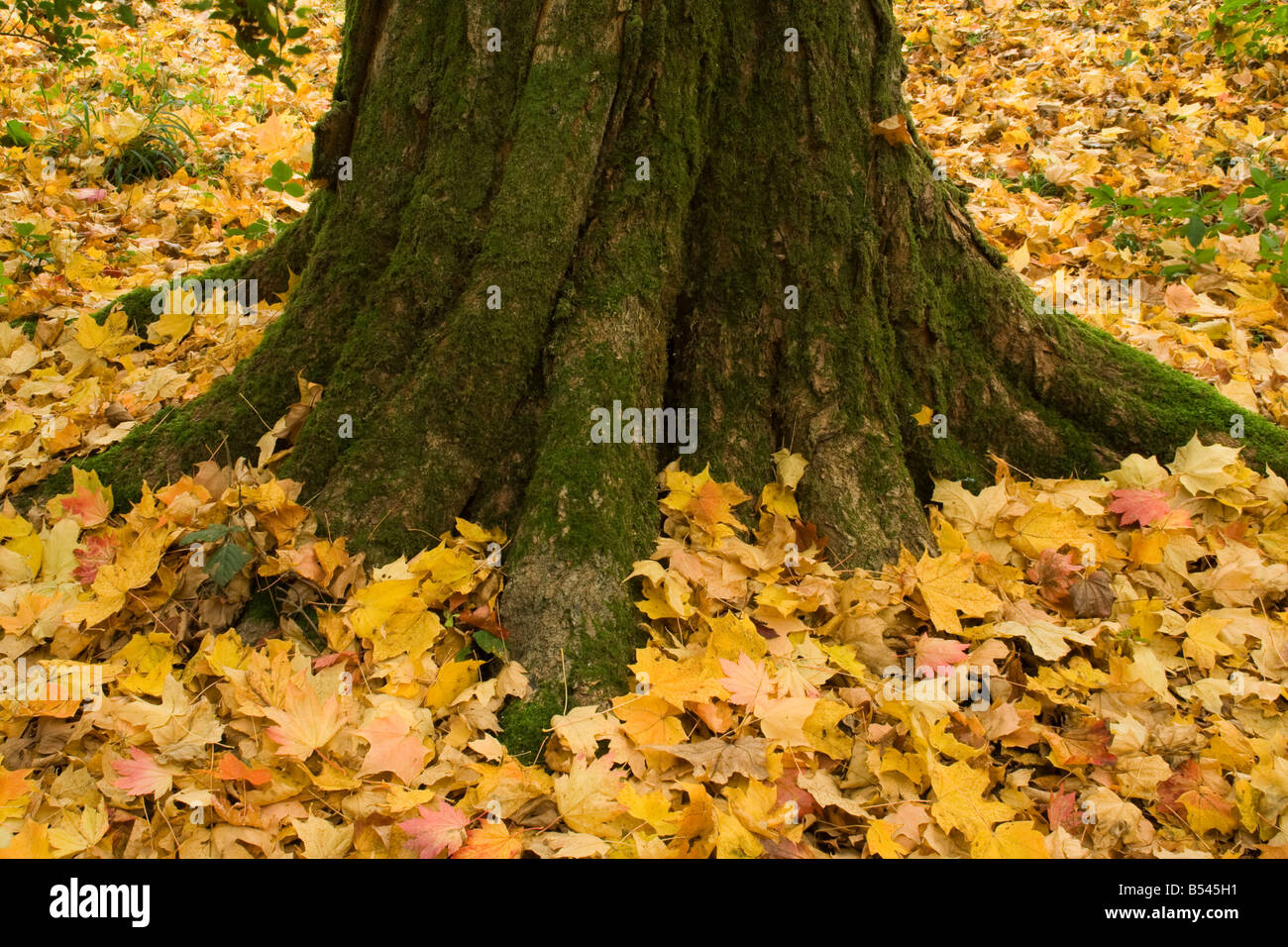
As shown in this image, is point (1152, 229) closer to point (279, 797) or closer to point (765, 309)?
point (765, 309)

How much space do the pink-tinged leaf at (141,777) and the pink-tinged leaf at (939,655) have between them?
5.81 feet

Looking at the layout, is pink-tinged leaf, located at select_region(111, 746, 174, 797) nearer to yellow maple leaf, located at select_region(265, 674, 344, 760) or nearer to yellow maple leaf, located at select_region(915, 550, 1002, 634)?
yellow maple leaf, located at select_region(265, 674, 344, 760)

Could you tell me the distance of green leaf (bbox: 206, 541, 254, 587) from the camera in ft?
7.16

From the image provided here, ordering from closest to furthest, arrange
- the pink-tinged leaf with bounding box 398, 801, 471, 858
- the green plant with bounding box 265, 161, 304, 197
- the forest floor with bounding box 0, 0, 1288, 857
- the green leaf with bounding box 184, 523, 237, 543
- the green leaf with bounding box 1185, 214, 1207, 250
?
the pink-tinged leaf with bounding box 398, 801, 471, 858
the forest floor with bounding box 0, 0, 1288, 857
the green leaf with bounding box 184, 523, 237, 543
the green leaf with bounding box 1185, 214, 1207, 250
the green plant with bounding box 265, 161, 304, 197

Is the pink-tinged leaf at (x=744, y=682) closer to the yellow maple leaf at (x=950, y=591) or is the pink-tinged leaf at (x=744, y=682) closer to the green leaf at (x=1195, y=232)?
the yellow maple leaf at (x=950, y=591)

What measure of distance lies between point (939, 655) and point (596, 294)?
1.36 m

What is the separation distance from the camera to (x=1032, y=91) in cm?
600

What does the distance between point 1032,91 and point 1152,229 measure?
212cm

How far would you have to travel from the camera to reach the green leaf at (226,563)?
2.18m

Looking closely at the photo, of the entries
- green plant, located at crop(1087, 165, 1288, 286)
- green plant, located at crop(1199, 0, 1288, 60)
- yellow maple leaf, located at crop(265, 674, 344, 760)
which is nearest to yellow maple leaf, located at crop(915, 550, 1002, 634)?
yellow maple leaf, located at crop(265, 674, 344, 760)

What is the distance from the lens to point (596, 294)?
2469 mm

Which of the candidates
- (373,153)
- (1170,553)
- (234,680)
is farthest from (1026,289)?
(234,680)

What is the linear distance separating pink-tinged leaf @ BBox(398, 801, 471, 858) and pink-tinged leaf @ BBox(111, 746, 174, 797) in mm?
565
